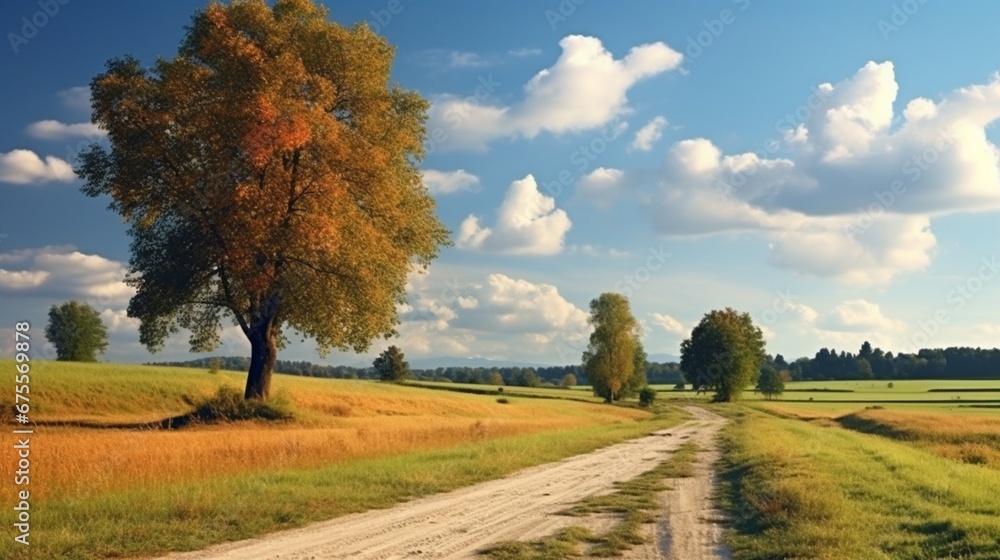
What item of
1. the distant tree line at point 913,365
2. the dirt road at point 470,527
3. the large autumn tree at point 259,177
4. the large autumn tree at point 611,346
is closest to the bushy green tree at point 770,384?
the large autumn tree at point 611,346

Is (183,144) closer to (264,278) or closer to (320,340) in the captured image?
(264,278)

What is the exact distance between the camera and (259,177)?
31.5m

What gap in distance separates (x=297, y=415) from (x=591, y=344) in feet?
256

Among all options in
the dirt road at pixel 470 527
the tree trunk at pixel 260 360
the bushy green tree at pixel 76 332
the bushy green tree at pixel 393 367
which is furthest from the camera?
the bushy green tree at pixel 393 367

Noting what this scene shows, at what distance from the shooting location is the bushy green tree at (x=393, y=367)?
12606 cm

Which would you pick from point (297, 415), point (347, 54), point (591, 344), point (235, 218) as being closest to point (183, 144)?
point (235, 218)

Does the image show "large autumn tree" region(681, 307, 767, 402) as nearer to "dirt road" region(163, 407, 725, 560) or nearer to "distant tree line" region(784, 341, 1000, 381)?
"distant tree line" region(784, 341, 1000, 381)

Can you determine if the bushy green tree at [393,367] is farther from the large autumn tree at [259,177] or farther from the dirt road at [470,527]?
the dirt road at [470,527]

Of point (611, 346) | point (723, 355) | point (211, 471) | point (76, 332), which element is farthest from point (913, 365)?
point (211, 471)

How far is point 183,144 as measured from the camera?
103ft

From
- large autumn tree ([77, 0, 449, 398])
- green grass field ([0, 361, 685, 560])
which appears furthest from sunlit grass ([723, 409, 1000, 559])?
large autumn tree ([77, 0, 449, 398])

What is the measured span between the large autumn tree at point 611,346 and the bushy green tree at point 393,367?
110ft

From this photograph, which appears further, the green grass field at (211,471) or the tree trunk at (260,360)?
the tree trunk at (260,360)

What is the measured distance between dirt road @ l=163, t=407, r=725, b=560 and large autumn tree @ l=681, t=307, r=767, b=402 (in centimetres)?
9995
